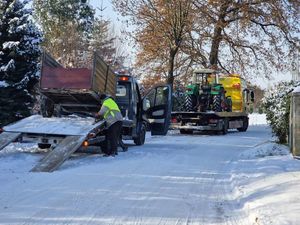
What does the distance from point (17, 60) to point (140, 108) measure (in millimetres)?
7642

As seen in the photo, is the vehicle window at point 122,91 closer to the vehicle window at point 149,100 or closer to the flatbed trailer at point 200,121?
the vehicle window at point 149,100

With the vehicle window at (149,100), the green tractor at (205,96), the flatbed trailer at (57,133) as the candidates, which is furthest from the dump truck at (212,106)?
the flatbed trailer at (57,133)

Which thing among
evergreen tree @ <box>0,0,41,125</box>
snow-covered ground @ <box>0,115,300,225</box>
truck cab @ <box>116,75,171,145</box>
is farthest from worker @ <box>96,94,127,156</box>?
evergreen tree @ <box>0,0,41,125</box>

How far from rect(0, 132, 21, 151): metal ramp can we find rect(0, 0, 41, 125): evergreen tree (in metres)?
8.68

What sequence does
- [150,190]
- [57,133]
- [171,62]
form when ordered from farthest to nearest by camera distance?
[171,62], [57,133], [150,190]

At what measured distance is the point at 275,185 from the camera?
8531mm

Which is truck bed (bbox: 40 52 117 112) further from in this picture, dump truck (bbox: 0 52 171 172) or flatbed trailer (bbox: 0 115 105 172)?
flatbed trailer (bbox: 0 115 105 172)

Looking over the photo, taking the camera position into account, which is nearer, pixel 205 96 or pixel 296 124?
pixel 296 124

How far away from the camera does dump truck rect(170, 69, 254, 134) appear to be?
2506 cm

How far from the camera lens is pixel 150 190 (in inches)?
333

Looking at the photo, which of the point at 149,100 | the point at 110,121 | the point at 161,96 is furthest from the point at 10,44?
the point at 110,121

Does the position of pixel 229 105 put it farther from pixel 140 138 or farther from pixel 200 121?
pixel 140 138

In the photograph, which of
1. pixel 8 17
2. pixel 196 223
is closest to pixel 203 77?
pixel 8 17

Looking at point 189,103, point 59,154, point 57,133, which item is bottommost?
point 59,154
